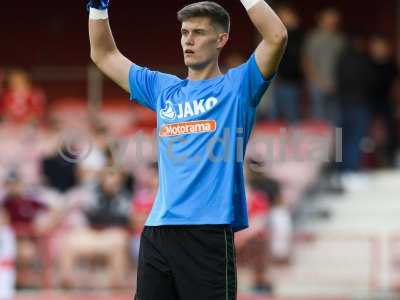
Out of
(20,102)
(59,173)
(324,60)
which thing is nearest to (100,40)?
(59,173)

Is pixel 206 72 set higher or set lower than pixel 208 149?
higher

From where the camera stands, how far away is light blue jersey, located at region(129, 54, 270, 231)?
5402 millimetres

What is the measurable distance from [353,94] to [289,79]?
0.86 metres

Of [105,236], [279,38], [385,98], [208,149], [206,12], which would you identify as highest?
[385,98]

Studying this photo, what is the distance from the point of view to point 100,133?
551 inches

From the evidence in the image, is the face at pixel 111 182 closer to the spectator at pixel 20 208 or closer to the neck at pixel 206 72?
the spectator at pixel 20 208

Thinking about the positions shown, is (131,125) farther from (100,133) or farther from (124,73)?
(124,73)

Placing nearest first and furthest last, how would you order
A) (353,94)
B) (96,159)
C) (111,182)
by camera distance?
(111,182), (96,159), (353,94)

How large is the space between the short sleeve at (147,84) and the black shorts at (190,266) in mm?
681

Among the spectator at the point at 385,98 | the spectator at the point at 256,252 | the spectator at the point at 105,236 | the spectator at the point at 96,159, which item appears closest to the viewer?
the spectator at the point at 256,252

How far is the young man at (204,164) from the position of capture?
5387 mm

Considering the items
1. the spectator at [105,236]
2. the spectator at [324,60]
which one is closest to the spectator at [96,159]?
the spectator at [105,236]

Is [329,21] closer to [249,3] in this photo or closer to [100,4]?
[100,4]

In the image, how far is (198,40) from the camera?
550 centimetres
